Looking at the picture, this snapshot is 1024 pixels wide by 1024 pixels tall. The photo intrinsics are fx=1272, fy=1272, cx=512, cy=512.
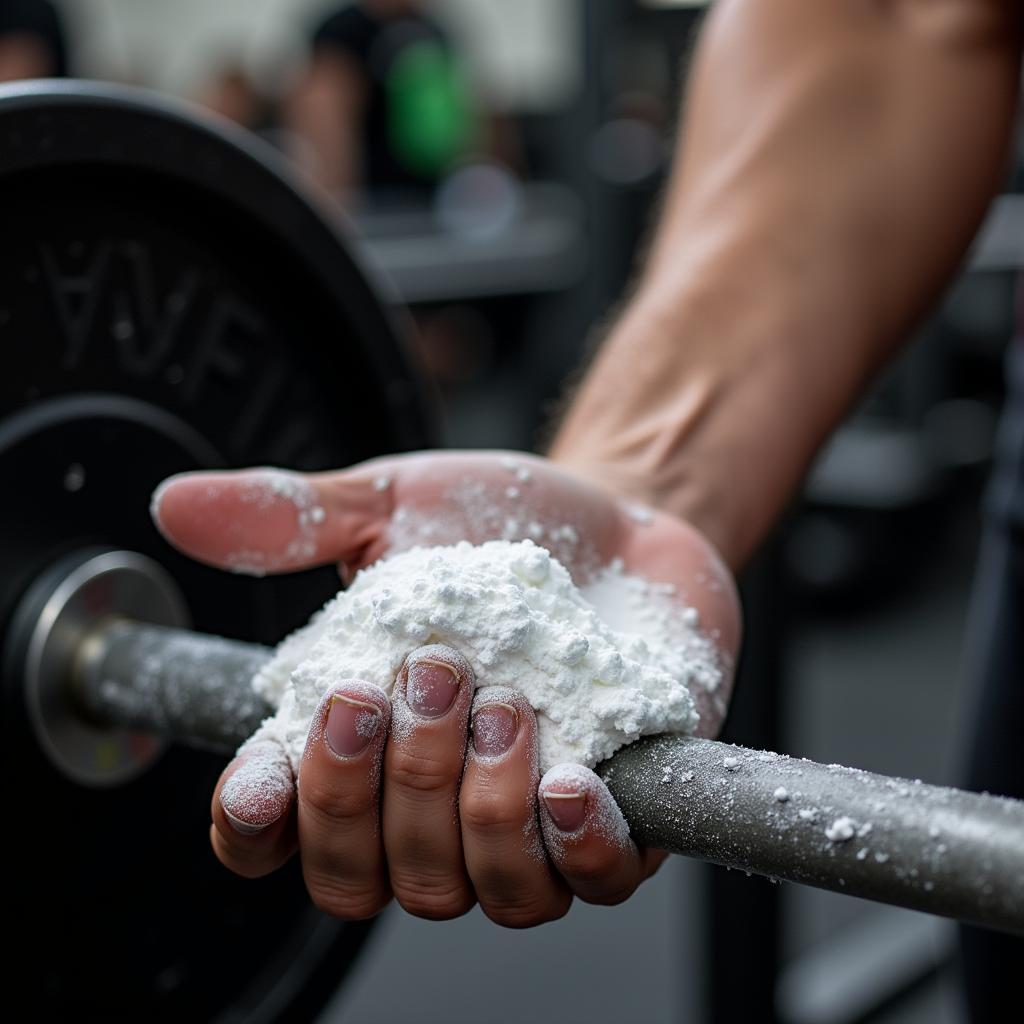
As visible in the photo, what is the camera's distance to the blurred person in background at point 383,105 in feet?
10.5

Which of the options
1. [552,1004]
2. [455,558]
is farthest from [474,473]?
[552,1004]

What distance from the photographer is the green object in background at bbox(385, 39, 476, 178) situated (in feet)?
10.9

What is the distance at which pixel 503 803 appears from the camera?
0.43m

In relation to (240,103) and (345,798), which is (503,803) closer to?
(345,798)

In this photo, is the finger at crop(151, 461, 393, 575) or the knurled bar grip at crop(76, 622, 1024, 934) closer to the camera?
the knurled bar grip at crop(76, 622, 1024, 934)

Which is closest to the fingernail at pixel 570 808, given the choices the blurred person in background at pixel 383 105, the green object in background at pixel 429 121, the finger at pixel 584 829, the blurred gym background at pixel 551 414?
the finger at pixel 584 829

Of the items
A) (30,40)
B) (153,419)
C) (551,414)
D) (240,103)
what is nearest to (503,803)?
(153,419)

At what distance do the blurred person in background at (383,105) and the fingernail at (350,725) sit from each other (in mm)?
2883

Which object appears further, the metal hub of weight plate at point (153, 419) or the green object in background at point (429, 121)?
the green object in background at point (429, 121)

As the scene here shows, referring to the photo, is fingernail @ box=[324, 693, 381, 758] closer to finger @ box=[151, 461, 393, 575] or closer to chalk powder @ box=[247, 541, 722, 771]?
chalk powder @ box=[247, 541, 722, 771]

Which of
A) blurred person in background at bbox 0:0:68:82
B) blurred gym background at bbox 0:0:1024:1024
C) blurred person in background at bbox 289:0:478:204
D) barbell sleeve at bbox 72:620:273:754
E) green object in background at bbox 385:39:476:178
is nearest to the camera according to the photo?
barbell sleeve at bbox 72:620:273:754

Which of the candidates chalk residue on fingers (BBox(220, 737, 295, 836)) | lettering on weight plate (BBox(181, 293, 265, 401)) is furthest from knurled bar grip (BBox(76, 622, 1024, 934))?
lettering on weight plate (BBox(181, 293, 265, 401))

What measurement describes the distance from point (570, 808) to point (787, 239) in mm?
398

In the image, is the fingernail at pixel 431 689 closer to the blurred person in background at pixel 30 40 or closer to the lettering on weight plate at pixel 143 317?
the lettering on weight plate at pixel 143 317
